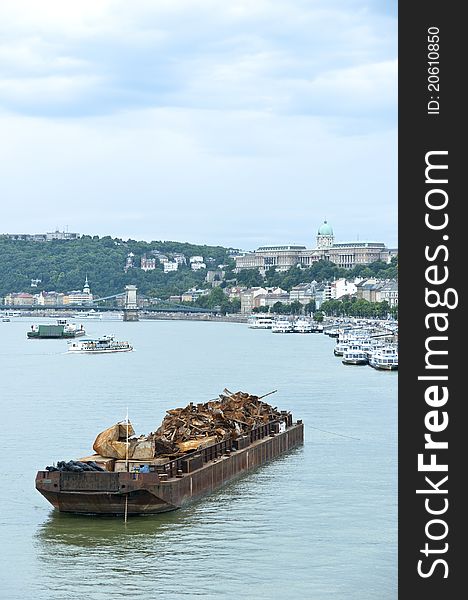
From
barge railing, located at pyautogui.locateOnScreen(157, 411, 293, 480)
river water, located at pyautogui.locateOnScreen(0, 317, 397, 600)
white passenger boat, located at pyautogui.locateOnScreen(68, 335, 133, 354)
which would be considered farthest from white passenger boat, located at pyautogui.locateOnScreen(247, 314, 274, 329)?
barge railing, located at pyautogui.locateOnScreen(157, 411, 293, 480)

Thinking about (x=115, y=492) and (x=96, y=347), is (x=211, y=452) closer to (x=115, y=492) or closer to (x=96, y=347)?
(x=115, y=492)

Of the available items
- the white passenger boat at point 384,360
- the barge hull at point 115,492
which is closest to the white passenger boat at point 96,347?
the white passenger boat at point 384,360

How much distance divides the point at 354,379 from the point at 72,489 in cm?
4229

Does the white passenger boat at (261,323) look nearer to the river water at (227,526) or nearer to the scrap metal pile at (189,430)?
the river water at (227,526)

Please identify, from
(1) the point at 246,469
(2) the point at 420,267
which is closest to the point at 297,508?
(1) the point at 246,469

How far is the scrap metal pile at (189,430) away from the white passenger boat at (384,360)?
37.1m

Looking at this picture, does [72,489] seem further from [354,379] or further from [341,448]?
[354,379]

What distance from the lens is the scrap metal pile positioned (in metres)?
24.4

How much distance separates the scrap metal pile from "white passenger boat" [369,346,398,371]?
1462 inches

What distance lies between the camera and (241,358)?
83.8 metres

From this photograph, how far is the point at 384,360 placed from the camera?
244 ft

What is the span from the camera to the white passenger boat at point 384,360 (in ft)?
242

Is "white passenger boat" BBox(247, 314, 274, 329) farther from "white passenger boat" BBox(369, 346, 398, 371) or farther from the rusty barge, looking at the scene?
the rusty barge

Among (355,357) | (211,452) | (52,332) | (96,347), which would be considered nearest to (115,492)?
(211,452)
